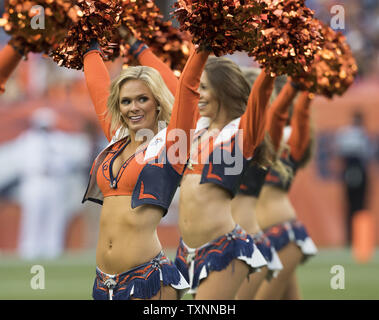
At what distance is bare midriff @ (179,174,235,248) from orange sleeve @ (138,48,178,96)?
0.50 meters

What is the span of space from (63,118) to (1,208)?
59.5 inches

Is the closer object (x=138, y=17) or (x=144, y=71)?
(x=144, y=71)

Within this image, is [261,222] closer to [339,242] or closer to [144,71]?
[144,71]

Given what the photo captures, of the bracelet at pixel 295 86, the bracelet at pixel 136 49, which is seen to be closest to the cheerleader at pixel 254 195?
the bracelet at pixel 295 86

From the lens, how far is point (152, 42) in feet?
13.8

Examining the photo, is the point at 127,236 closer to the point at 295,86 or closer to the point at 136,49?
the point at 136,49

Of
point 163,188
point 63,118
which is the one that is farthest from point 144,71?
point 63,118

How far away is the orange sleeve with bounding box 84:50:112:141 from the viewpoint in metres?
3.68

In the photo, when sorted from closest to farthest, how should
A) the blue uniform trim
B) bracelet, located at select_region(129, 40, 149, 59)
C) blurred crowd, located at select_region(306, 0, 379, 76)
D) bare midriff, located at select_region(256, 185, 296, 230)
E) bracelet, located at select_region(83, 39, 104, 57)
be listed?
the blue uniform trim, bracelet, located at select_region(83, 39, 104, 57), bracelet, located at select_region(129, 40, 149, 59), bare midriff, located at select_region(256, 185, 296, 230), blurred crowd, located at select_region(306, 0, 379, 76)

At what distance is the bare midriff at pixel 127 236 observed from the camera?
3215mm

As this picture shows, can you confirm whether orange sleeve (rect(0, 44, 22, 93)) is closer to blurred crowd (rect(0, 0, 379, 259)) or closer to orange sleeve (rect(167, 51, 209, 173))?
orange sleeve (rect(167, 51, 209, 173))

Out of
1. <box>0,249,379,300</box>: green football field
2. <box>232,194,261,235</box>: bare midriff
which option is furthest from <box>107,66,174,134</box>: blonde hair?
<box>0,249,379,300</box>: green football field

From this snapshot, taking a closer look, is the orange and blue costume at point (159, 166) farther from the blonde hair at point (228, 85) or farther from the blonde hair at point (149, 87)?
the blonde hair at point (228, 85)
